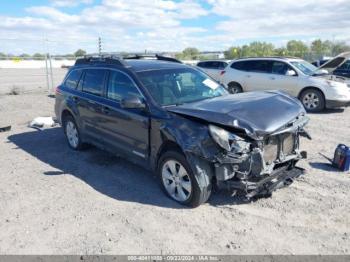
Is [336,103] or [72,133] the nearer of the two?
[72,133]

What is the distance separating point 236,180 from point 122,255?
1509mm

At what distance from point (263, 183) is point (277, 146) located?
20.7 inches

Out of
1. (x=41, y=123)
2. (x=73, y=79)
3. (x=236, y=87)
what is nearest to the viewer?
(x=73, y=79)

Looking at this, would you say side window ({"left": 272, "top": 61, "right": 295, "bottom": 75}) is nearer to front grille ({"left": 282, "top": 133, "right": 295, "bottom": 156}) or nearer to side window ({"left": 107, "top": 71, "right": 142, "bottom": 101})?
front grille ({"left": 282, "top": 133, "right": 295, "bottom": 156})

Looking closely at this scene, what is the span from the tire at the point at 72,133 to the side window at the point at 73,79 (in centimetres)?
64

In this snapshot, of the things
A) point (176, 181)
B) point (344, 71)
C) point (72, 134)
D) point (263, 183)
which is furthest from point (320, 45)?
point (176, 181)

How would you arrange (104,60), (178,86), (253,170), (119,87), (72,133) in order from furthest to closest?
1. (72,133)
2. (104,60)
3. (119,87)
4. (178,86)
5. (253,170)

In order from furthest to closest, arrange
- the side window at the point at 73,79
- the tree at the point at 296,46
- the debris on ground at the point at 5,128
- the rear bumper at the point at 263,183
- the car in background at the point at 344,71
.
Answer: the tree at the point at 296,46 < the car in background at the point at 344,71 < the debris on ground at the point at 5,128 < the side window at the point at 73,79 < the rear bumper at the point at 263,183

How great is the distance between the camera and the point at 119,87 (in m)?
5.20

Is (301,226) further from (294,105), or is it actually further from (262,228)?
(294,105)

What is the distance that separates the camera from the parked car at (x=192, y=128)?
3854mm

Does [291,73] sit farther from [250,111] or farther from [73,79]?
[250,111]

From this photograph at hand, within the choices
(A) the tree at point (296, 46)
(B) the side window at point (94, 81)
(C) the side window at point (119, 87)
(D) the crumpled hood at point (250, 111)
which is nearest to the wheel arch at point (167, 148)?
(D) the crumpled hood at point (250, 111)

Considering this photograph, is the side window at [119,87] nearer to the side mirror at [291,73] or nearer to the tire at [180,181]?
the tire at [180,181]
